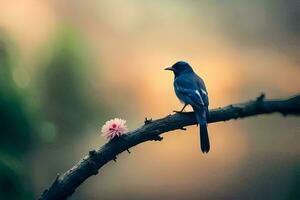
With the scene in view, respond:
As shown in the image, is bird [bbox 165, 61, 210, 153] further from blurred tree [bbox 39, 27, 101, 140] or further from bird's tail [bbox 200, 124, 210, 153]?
blurred tree [bbox 39, 27, 101, 140]

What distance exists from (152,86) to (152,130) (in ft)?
1.64

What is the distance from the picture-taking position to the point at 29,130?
2744 millimetres

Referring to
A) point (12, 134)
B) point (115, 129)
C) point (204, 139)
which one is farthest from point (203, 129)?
point (12, 134)

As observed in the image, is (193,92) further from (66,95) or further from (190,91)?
(66,95)

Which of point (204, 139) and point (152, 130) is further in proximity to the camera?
point (204, 139)

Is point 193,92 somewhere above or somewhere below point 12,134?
below

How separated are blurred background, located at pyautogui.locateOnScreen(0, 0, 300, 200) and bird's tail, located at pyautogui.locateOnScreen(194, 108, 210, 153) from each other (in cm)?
15

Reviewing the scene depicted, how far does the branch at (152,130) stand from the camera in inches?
75.9

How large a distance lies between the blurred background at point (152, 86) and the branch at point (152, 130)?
0.35 meters

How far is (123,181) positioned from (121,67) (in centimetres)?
47

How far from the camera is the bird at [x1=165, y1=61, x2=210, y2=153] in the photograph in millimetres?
2076

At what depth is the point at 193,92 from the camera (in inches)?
86.1

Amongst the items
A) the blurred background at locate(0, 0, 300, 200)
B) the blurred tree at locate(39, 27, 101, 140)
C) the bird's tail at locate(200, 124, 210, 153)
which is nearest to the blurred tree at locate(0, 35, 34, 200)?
the blurred background at locate(0, 0, 300, 200)

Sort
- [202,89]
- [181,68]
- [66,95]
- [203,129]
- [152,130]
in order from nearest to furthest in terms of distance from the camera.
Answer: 1. [152,130]
2. [203,129]
3. [202,89]
4. [181,68]
5. [66,95]
